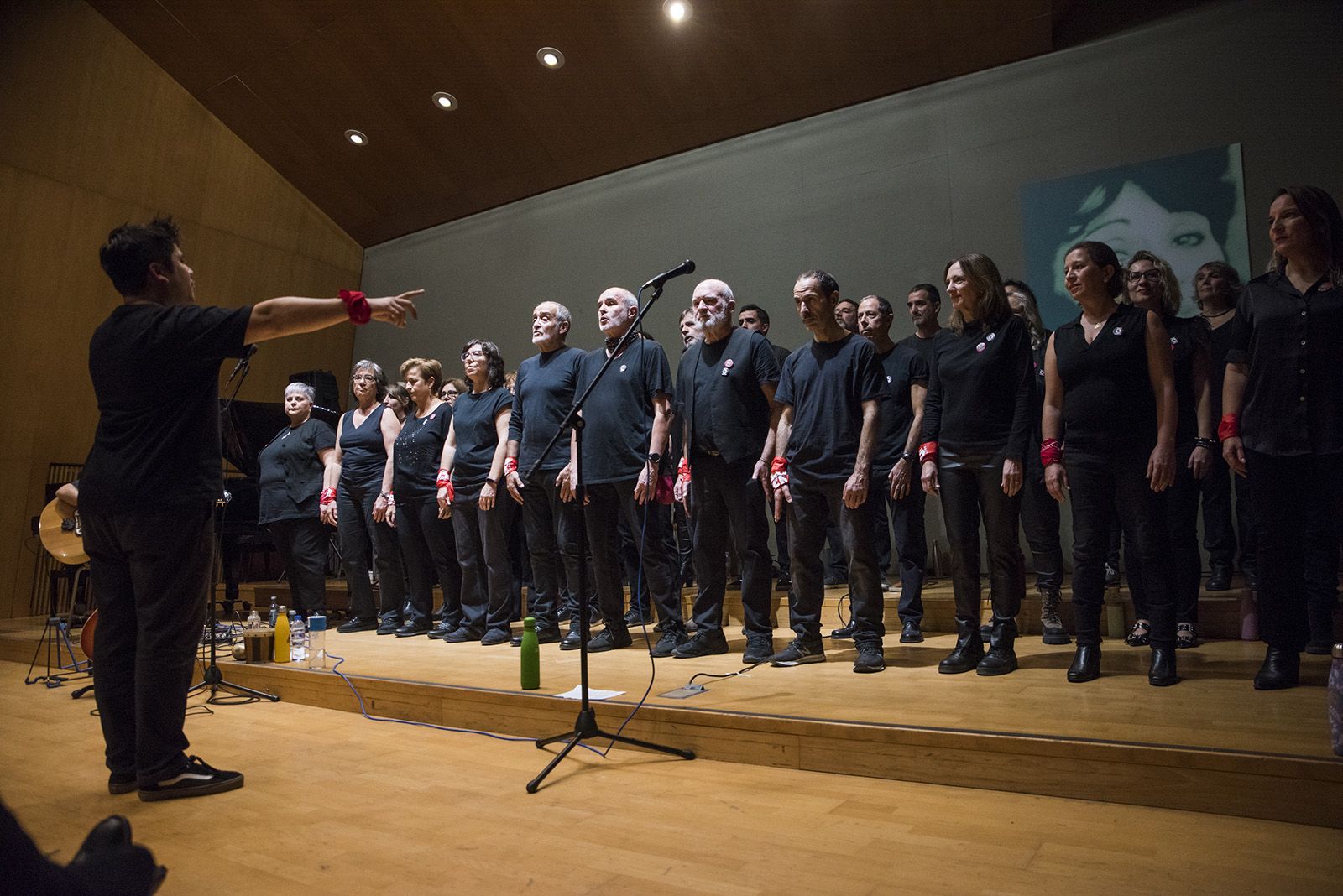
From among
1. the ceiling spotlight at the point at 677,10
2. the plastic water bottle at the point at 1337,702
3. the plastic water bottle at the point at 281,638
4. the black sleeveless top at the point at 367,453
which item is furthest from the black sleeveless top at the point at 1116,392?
the ceiling spotlight at the point at 677,10

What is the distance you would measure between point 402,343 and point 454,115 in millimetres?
2468

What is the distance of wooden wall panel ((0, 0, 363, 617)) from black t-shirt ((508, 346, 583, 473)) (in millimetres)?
4895

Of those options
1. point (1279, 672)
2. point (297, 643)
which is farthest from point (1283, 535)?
point (297, 643)

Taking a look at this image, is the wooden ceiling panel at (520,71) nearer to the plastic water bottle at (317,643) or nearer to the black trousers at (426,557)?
the black trousers at (426,557)

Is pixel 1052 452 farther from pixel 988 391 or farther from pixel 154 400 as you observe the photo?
pixel 154 400

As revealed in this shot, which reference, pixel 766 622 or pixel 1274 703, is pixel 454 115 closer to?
pixel 766 622

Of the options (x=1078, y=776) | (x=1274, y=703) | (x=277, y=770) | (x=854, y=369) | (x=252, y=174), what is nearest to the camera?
(x=1078, y=776)

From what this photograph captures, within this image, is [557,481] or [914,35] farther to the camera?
[914,35]

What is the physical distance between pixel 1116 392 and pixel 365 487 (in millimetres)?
4064

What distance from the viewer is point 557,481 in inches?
163

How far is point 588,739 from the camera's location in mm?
2789

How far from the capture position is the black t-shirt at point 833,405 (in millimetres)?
3436

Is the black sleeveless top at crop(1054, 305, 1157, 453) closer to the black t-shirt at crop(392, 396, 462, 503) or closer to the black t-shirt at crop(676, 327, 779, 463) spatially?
the black t-shirt at crop(676, 327, 779, 463)

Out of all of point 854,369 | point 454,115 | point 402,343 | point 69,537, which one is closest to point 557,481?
point 854,369
